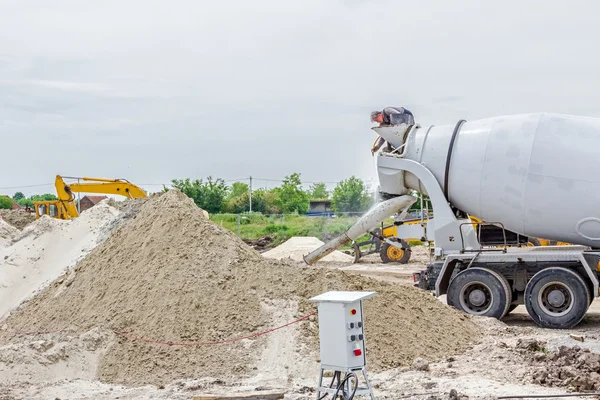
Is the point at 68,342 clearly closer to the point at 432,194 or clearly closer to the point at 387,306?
the point at 387,306

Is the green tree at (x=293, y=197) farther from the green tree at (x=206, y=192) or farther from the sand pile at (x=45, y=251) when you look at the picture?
the sand pile at (x=45, y=251)

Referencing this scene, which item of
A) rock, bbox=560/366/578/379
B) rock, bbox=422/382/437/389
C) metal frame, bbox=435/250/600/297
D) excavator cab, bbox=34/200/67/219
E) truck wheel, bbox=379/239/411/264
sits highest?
A: excavator cab, bbox=34/200/67/219

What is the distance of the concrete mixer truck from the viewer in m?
14.3

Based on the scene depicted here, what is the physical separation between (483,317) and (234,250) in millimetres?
4611

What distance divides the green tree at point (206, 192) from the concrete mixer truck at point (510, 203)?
3654cm

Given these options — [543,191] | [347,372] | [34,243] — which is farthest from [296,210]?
[347,372]

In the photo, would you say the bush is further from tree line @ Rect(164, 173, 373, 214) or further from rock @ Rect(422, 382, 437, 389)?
rock @ Rect(422, 382, 437, 389)

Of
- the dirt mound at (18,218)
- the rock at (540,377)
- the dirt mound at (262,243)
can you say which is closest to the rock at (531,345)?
the rock at (540,377)

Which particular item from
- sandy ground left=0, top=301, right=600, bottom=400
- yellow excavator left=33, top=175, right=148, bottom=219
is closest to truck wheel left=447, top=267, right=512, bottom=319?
sandy ground left=0, top=301, right=600, bottom=400

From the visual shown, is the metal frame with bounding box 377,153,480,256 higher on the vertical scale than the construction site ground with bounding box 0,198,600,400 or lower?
higher

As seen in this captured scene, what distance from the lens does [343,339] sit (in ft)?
26.7

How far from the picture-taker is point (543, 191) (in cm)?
1467

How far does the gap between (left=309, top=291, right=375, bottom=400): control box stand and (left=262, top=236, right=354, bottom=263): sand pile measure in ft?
68.0

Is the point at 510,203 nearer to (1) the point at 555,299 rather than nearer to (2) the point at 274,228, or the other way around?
(1) the point at 555,299
